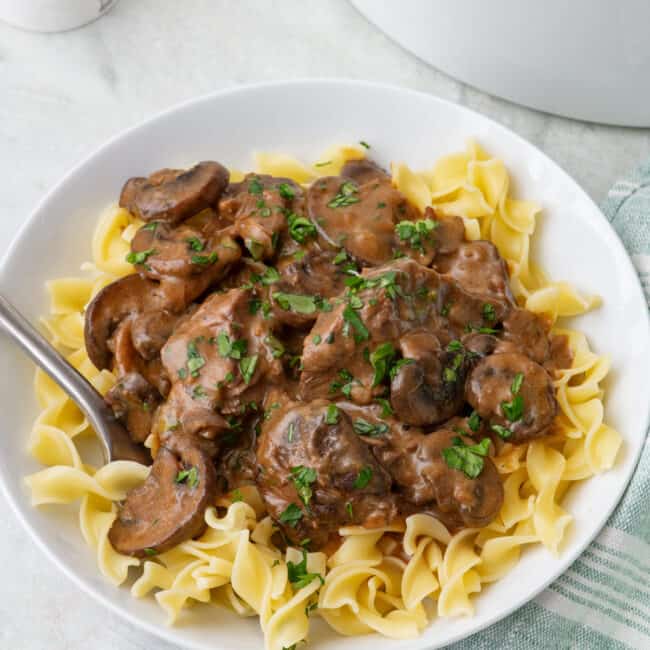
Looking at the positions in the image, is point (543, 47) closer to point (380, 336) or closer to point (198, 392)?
point (380, 336)

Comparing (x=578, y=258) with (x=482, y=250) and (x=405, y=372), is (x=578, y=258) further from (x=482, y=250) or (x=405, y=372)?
(x=405, y=372)

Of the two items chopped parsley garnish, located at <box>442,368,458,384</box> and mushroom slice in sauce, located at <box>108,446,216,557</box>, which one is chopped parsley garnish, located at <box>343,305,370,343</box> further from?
mushroom slice in sauce, located at <box>108,446,216,557</box>

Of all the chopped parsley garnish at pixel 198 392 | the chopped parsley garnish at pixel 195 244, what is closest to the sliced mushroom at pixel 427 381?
the chopped parsley garnish at pixel 198 392

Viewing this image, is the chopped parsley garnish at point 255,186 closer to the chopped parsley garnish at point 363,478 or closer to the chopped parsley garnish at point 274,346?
the chopped parsley garnish at point 274,346

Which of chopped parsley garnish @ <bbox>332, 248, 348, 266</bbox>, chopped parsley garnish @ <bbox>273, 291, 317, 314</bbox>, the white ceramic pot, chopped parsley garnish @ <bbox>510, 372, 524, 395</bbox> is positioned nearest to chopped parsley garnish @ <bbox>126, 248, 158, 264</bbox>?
chopped parsley garnish @ <bbox>273, 291, 317, 314</bbox>

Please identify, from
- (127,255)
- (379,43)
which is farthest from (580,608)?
(379,43)

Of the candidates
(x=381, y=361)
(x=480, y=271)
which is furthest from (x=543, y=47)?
(x=381, y=361)
